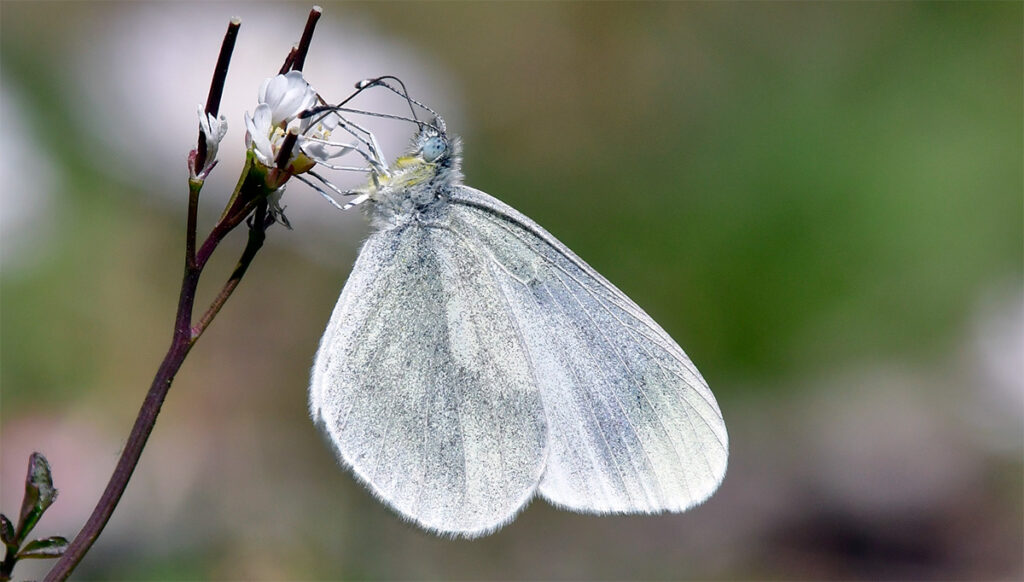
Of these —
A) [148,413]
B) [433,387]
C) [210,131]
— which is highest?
[433,387]

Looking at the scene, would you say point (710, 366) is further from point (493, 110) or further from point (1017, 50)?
point (1017, 50)

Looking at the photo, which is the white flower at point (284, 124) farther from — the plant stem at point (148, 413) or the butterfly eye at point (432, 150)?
the butterfly eye at point (432, 150)

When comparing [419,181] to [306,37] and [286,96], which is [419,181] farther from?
[306,37]

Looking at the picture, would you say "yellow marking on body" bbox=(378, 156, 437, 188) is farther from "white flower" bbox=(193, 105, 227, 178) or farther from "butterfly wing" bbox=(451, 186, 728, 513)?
"white flower" bbox=(193, 105, 227, 178)

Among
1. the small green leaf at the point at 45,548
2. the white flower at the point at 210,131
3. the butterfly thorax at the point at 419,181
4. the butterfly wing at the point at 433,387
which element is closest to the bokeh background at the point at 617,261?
the butterfly wing at the point at 433,387

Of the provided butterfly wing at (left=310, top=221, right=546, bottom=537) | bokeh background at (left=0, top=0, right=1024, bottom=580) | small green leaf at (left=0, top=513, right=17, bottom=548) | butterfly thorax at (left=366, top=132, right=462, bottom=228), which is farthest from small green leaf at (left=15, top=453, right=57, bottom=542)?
bokeh background at (left=0, top=0, right=1024, bottom=580)

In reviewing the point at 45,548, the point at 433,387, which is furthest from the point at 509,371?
the point at 45,548
